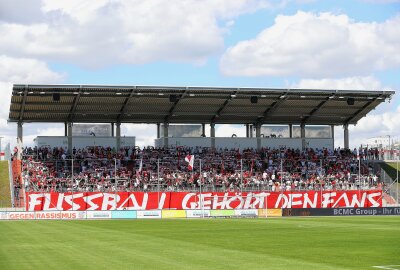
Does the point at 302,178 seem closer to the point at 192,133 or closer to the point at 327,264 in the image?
the point at 192,133

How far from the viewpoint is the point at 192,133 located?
92562 millimetres

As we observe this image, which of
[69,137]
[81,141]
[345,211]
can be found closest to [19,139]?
[69,137]

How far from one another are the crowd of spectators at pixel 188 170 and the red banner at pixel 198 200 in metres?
0.75

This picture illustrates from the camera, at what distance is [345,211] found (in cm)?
7562

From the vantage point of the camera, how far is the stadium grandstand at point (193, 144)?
259ft

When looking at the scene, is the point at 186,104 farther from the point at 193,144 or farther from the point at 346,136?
the point at 346,136

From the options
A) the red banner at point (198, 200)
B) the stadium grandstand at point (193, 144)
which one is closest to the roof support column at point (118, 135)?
the stadium grandstand at point (193, 144)

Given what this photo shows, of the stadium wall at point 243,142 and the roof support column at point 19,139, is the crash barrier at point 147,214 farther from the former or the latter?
the stadium wall at point 243,142

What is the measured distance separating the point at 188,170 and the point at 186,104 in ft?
27.3

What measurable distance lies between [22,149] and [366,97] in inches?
1597

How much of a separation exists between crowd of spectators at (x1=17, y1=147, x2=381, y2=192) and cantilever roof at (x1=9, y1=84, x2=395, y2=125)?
4.37 m

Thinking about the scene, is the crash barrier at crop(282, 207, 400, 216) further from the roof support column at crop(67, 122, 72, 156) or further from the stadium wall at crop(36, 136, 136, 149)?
the roof support column at crop(67, 122, 72, 156)

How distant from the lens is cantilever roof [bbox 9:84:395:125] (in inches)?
3238

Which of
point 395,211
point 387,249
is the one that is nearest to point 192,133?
point 395,211
